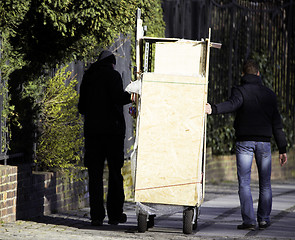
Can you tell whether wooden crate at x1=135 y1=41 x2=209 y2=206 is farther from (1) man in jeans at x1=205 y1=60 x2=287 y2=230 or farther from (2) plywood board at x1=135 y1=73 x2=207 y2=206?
(1) man in jeans at x1=205 y1=60 x2=287 y2=230

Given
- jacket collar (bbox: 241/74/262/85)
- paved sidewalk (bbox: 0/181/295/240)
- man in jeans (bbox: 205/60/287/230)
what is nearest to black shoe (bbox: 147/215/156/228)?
paved sidewalk (bbox: 0/181/295/240)

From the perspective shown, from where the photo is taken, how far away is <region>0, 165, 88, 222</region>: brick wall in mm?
8516

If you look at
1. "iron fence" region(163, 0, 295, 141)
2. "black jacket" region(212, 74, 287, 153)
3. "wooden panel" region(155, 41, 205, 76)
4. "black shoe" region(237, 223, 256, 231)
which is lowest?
"black shoe" region(237, 223, 256, 231)

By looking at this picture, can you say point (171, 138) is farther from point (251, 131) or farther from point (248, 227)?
point (248, 227)

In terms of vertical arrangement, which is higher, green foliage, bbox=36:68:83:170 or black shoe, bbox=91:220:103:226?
green foliage, bbox=36:68:83:170

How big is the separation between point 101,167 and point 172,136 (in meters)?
1.21

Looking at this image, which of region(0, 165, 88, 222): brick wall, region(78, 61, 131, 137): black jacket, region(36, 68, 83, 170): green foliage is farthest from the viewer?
region(36, 68, 83, 170): green foliage

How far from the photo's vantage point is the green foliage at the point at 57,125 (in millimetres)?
9586

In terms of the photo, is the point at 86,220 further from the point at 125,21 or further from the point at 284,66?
the point at 284,66

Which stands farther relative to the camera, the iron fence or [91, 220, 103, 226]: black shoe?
the iron fence

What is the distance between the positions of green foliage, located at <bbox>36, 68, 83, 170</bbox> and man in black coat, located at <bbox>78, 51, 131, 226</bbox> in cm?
111

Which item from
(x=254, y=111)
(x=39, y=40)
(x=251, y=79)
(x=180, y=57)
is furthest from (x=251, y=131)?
(x=39, y=40)

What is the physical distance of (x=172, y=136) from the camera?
7629 millimetres

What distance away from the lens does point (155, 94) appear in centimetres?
764
